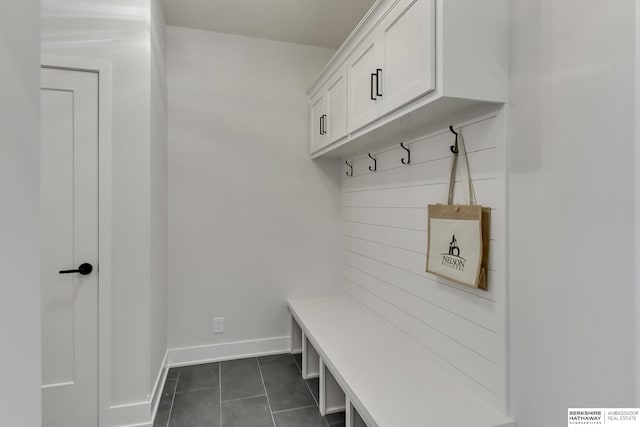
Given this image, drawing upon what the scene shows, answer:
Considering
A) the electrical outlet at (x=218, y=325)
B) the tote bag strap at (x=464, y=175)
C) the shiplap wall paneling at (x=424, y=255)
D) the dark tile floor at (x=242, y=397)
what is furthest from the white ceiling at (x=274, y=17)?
the dark tile floor at (x=242, y=397)

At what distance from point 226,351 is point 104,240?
1.37 meters

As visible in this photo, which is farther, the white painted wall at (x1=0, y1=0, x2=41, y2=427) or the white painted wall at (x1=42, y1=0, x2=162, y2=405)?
the white painted wall at (x1=42, y1=0, x2=162, y2=405)

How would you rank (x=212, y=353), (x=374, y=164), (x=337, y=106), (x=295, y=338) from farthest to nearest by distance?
(x=295, y=338), (x=212, y=353), (x=374, y=164), (x=337, y=106)

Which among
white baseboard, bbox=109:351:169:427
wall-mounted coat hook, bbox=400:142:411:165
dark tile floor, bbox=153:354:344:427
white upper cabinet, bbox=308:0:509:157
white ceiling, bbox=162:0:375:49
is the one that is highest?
white ceiling, bbox=162:0:375:49

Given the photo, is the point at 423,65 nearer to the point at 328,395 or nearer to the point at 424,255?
the point at 424,255

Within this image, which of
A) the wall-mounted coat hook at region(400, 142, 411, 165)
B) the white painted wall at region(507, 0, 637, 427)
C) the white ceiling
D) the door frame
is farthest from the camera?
the white ceiling

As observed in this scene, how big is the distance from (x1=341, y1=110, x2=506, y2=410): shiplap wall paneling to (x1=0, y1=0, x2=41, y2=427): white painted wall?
1.49 metres

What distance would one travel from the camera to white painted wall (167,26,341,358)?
2.60m

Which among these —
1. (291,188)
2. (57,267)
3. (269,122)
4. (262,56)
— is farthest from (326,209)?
(57,267)

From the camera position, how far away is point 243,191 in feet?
8.97

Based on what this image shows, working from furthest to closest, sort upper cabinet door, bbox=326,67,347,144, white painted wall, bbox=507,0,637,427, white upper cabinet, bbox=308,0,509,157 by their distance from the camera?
upper cabinet door, bbox=326,67,347,144, white upper cabinet, bbox=308,0,509,157, white painted wall, bbox=507,0,637,427

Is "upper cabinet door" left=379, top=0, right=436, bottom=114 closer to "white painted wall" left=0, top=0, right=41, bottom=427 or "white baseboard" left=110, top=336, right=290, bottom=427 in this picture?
"white painted wall" left=0, top=0, right=41, bottom=427

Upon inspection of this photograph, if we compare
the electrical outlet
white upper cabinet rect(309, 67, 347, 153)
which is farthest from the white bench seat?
white upper cabinet rect(309, 67, 347, 153)

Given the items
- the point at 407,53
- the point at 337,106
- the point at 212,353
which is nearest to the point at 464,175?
the point at 407,53
